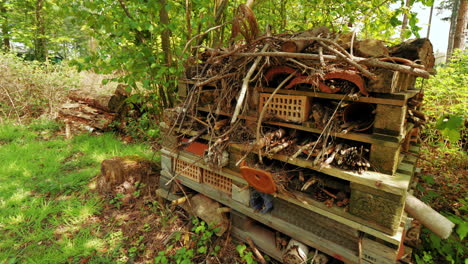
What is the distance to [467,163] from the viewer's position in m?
4.20

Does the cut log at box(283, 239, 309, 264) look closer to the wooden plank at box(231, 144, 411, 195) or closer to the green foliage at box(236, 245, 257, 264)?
the green foliage at box(236, 245, 257, 264)

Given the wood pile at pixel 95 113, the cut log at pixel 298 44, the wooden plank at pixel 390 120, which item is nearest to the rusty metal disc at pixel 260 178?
the wooden plank at pixel 390 120

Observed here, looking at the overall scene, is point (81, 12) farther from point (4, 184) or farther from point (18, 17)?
point (18, 17)

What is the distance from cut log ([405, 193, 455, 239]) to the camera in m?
1.77

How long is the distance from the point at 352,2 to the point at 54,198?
5907 millimetres

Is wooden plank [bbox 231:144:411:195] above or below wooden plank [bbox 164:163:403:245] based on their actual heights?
above

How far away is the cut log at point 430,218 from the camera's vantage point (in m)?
1.77

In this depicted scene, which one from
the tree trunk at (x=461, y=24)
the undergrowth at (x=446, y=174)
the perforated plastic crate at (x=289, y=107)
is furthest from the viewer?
the tree trunk at (x=461, y=24)

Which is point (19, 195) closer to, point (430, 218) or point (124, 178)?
point (124, 178)

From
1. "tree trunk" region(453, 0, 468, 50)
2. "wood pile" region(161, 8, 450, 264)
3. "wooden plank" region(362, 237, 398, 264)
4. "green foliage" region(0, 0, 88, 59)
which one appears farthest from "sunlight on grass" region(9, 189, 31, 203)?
"tree trunk" region(453, 0, 468, 50)

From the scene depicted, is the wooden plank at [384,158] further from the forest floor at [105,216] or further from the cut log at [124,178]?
the cut log at [124,178]

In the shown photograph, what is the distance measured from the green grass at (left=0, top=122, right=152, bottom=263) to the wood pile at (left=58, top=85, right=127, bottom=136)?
0.44 metres

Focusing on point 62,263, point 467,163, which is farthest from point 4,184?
point 467,163

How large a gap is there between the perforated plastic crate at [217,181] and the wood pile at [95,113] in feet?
15.3
